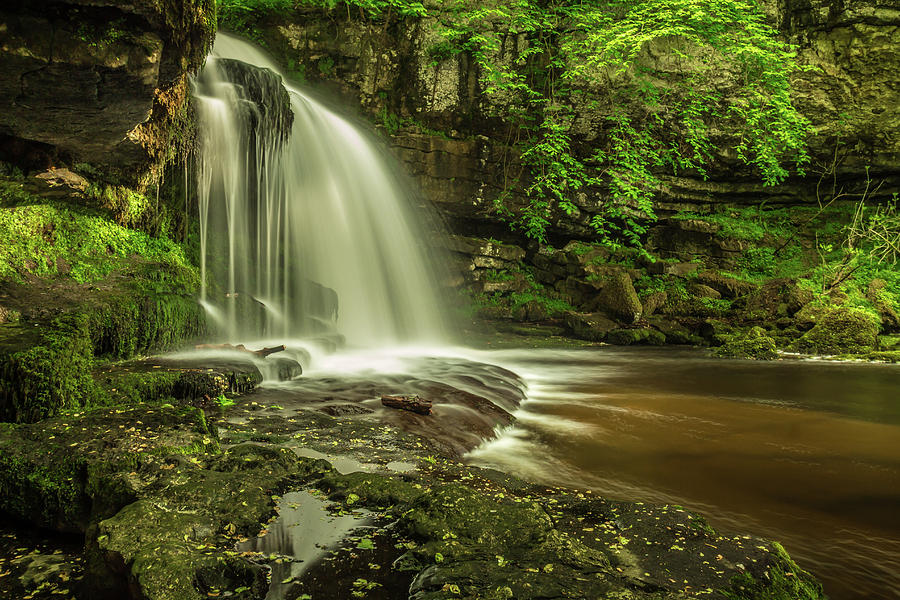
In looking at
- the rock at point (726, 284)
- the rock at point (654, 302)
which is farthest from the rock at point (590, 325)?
the rock at point (726, 284)

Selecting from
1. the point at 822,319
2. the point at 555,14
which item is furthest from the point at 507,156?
the point at 822,319

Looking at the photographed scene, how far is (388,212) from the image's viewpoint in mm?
13617

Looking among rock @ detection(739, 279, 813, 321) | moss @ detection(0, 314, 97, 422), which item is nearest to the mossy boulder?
moss @ detection(0, 314, 97, 422)

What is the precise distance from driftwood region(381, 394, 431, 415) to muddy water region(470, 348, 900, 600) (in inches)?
29.8

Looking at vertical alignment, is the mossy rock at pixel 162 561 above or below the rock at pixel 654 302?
above

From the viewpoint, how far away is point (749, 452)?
5.07m

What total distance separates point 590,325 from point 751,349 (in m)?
3.82

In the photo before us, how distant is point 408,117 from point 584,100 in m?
5.20

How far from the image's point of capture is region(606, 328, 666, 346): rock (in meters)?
13.5

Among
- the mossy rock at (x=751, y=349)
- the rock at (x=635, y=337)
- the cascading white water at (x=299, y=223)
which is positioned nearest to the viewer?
the cascading white water at (x=299, y=223)

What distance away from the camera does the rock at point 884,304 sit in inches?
524

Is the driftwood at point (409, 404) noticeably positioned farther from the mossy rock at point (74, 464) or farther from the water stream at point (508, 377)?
the mossy rock at point (74, 464)

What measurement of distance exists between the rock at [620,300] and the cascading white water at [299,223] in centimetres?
463

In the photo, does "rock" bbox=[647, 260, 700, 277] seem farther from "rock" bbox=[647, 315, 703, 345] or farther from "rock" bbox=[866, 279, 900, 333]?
"rock" bbox=[866, 279, 900, 333]
